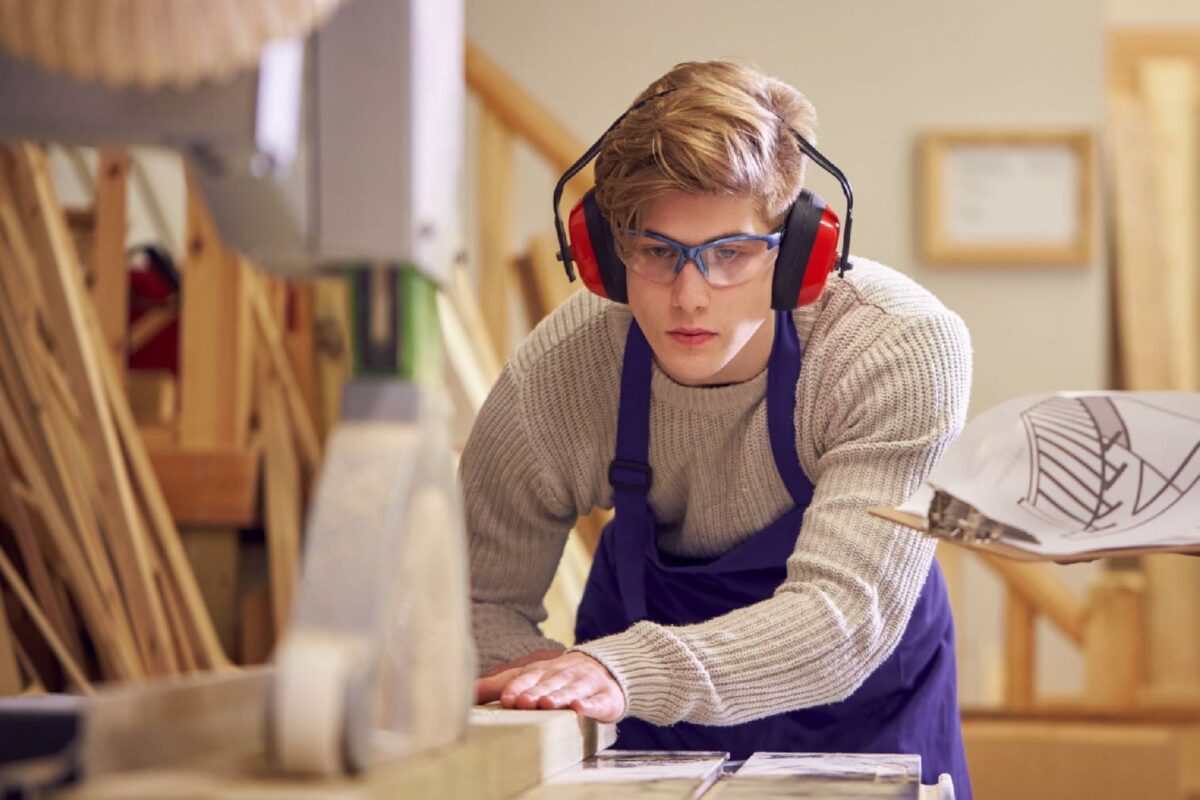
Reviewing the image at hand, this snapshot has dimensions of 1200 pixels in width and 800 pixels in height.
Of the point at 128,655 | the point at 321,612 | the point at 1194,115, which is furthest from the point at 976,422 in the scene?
the point at 1194,115

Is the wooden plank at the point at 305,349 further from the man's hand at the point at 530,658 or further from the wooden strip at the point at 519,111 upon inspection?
the man's hand at the point at 530,658

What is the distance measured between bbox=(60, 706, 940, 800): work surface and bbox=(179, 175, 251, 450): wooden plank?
164 cm

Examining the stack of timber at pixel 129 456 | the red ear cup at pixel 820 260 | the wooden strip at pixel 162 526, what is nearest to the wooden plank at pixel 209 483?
the stack of timber at pixel 129 456

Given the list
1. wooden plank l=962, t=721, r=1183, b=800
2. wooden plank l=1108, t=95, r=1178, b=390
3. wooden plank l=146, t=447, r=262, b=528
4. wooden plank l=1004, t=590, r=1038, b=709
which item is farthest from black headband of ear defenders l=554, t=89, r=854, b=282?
wooden plank l=1108, t=95, r=1178, b=390

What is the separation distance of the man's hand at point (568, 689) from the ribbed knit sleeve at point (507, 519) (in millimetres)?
372

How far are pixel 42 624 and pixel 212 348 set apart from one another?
0.60 meters

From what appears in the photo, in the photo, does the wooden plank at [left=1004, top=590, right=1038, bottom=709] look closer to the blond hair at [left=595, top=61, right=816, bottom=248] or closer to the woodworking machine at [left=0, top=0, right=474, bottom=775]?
the blond hair at [left=595, top=61, right=816, bottom=248]

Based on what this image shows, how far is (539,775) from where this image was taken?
962 mm

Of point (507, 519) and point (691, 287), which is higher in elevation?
point (691, 287)

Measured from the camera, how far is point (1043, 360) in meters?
4.18

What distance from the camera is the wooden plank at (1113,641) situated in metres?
3.50

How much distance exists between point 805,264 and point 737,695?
445 millimetres

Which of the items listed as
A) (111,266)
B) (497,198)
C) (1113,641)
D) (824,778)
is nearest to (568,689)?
(824,778)

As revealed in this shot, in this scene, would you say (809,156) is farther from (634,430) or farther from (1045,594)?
(1045,594)
